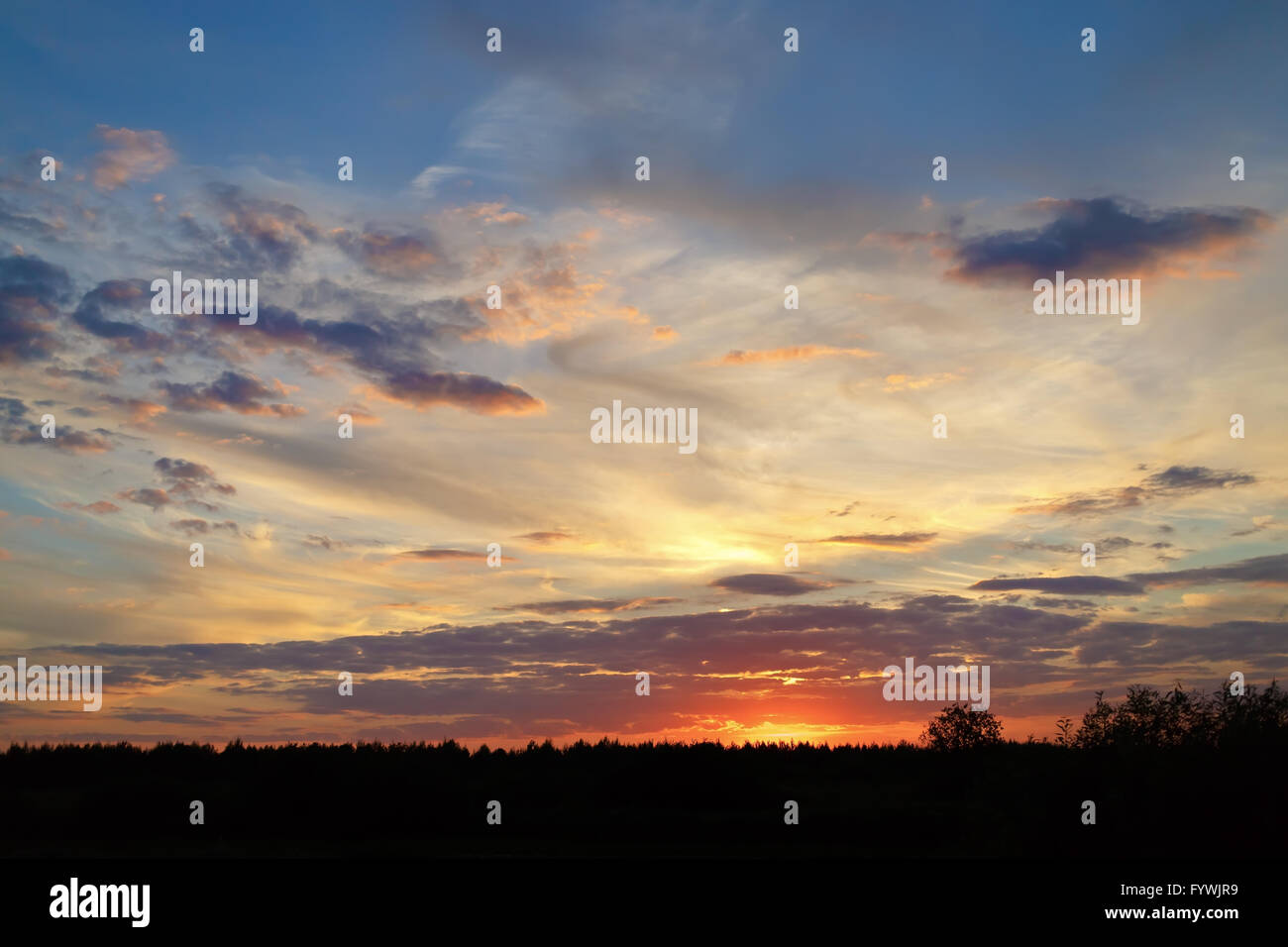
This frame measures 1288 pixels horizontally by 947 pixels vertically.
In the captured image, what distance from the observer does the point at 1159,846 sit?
31656 millimetres

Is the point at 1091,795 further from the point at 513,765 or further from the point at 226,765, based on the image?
the point at 226,765

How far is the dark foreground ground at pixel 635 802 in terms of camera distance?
32.0m

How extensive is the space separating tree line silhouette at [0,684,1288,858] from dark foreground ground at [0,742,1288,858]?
0.31 feet

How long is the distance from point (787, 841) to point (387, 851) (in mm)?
19055

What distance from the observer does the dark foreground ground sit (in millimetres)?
32000

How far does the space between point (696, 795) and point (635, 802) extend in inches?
158

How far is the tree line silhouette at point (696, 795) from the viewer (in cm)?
3216

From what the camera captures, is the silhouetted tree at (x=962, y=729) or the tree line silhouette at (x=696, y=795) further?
the silhouetted tree at (x=962, y=729)

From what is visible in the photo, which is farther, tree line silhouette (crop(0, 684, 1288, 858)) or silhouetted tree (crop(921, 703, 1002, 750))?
silhouetted tree (crop(921, 703, 1002, 750))

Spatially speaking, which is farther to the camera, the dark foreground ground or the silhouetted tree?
the silhouetted tree

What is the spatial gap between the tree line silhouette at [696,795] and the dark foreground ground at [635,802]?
0.10 metres

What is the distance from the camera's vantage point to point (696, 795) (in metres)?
59.3
